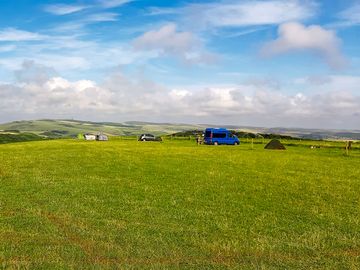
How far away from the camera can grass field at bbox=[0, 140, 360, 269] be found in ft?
33.9

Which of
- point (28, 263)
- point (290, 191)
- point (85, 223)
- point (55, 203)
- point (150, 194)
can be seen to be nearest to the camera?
point (28, 263)

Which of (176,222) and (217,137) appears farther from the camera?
(217,137)

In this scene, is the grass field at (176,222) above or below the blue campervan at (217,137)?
below

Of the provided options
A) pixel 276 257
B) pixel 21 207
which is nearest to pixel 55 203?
pixel 21 207

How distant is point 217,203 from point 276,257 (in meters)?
6.97

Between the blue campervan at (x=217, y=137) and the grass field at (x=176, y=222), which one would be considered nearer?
the grass field at (x=176, y=222)

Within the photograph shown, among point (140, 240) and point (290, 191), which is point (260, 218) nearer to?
point (140, 240)

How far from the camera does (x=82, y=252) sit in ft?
34.9

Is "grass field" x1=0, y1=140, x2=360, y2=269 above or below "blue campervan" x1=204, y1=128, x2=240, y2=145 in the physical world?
below

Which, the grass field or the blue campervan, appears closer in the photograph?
the grass field

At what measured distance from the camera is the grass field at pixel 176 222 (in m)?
10.3

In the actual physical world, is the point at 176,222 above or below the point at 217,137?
below

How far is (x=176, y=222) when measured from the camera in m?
14.0

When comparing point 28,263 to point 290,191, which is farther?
point 290,191
